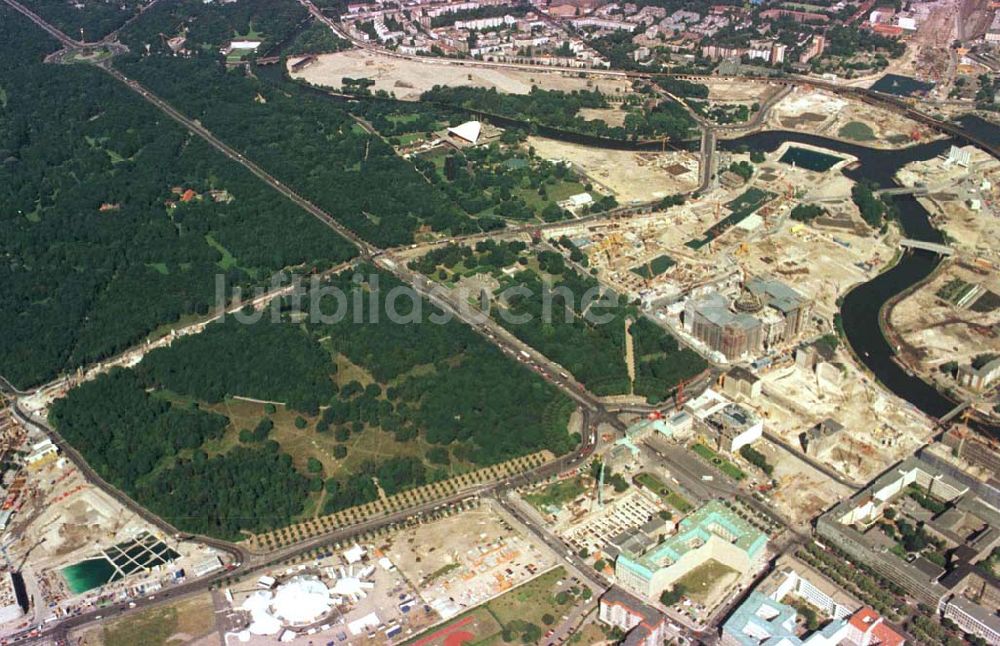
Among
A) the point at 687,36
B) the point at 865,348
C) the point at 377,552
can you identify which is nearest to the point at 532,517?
the point at 377,552

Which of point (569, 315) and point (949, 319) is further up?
point (569, 315)

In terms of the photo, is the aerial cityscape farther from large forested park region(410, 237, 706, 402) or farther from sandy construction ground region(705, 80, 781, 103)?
sandy construction ground region(705, 80, 781, 103)

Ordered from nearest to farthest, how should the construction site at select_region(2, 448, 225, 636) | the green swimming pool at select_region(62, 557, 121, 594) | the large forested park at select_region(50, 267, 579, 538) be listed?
the construction site at select_region(2, 448, 225, 636) < the green swimming pool at select_region(62, 557, 121, 594) < the large forested park at select_region(50, 267, 579, 538)

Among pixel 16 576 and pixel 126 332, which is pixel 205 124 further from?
pixel 16 576

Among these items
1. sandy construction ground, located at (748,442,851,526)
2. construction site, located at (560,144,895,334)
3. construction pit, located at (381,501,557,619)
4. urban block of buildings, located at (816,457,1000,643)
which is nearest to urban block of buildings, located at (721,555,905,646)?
urban block of buildings, located at (816,457,1000,643)

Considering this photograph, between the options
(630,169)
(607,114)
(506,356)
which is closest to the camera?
(506,356)

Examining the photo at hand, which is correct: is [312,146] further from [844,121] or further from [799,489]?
[799,489]

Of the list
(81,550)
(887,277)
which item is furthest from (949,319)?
(81,550)
